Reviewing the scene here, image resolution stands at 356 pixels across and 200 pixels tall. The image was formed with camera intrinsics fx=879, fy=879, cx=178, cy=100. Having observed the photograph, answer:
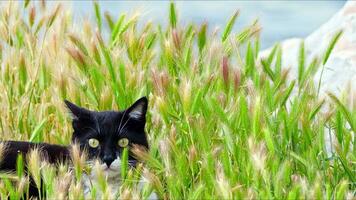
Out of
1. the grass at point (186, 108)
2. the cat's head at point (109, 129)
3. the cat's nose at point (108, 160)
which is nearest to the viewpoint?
the grass at point (186, 108)

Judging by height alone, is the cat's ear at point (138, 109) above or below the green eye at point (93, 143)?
above

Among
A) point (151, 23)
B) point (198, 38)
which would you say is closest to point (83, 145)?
point (198, 38)

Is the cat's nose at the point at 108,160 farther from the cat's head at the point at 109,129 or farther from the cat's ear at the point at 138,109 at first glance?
the cat's ear at the point at 138,109

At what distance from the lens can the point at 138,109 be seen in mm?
3619

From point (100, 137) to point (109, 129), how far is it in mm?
51

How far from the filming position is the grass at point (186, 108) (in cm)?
305

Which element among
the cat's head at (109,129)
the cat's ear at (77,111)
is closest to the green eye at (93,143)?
the cat's head at (109,129)

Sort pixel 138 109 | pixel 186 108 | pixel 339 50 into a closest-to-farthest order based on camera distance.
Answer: pixel 186 108, pixel 138 109, pixel 339 50

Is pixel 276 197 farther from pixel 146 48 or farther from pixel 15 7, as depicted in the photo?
pixel 15 7

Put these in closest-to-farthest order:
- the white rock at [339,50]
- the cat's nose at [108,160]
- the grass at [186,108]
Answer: the grass at [186,108]
the cat's nose at [108,160]
the white rock at [339,50]

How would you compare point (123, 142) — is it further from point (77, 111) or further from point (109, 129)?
point (77, 111)

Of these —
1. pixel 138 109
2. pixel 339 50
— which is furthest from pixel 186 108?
pixel 339 50

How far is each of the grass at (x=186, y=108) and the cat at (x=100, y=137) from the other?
0.24ft

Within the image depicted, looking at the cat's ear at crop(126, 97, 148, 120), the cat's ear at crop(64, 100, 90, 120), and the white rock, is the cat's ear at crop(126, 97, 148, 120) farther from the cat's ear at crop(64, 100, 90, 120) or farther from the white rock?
the white rock
